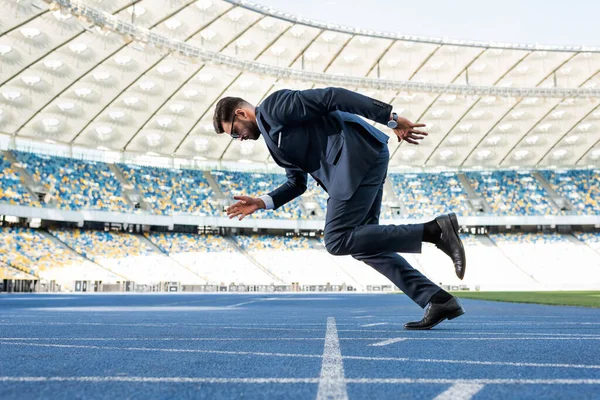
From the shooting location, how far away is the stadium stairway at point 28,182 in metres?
39.2

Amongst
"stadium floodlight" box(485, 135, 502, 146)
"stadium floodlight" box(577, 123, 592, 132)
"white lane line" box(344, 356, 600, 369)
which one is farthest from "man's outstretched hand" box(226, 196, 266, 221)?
"stadium floodlight" box(577, 123, 592, 132)

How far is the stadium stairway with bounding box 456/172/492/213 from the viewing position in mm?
51562

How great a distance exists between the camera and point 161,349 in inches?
124

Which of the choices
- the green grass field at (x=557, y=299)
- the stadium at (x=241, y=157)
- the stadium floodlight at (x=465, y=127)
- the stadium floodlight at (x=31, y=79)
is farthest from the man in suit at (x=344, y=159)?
the stadium floodlight at (x=465, y=127)

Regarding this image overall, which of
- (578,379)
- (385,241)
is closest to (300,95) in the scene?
(385,241)

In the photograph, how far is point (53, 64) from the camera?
1270 inches

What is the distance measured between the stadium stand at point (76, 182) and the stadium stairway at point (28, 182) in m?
0.27

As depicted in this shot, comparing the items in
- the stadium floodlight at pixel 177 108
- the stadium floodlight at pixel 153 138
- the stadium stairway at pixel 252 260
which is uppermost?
the stadium floodlight at pixel 177 108

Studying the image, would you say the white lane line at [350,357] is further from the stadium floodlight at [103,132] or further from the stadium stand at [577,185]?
the stadium stand at [577,185]

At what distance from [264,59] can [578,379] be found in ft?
116

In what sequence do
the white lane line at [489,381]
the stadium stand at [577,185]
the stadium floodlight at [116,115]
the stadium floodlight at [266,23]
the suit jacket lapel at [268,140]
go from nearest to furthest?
the white lane line at [489,381] → the suit jacket lapel at [268,140] → the stadium floodlight at [266,23] → the stadium floodlight at [116,115] → the stadium stand at [577,185]

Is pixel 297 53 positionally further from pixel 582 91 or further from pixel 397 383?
pixel 397 383

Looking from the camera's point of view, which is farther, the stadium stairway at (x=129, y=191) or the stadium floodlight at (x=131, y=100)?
the stadium stairway at (x=129, y=191)

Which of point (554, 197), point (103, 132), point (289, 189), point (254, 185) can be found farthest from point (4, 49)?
point (554, 197)
